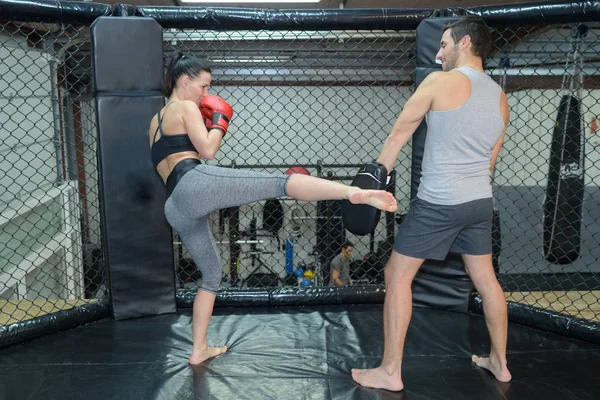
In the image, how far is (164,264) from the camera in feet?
7.84

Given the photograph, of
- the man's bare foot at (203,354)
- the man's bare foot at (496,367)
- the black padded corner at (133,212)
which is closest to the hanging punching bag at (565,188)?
the man's bare foot at (496,367)

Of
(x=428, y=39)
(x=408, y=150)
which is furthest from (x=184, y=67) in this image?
(x=408, y=150)

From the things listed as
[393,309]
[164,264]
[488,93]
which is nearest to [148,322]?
[164,264]

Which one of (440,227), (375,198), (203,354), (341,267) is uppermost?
(375,198)

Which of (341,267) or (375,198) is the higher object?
(375,198)

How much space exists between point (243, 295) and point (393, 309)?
3.36 ft

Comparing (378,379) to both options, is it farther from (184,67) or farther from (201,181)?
(184,67)

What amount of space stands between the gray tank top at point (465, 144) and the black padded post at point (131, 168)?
1.21 m

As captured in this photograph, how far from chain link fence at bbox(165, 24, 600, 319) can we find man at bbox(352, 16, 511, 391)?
3.24 ft

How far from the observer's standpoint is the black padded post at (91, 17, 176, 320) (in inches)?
86.7

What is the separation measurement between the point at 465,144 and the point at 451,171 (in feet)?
0.29

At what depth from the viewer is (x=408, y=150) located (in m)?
7.98

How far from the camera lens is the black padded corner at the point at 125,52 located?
7.16ft

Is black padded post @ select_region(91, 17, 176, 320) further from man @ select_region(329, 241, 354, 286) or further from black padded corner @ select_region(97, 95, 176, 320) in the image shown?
man @ select_region(329, 241, 354, 286)
